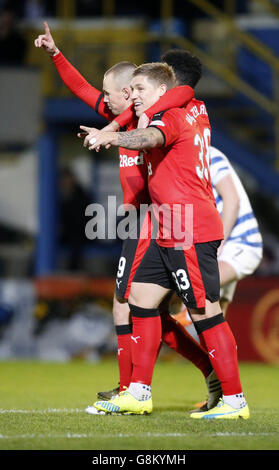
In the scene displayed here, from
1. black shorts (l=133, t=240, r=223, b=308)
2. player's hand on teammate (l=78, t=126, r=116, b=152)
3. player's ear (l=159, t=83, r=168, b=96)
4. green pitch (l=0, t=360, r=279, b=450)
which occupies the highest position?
player's ear (l=159, t=83, r=168, b=96)

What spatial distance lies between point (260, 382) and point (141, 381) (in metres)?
3.76

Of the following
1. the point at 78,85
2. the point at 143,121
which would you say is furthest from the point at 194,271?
the point at 78,85

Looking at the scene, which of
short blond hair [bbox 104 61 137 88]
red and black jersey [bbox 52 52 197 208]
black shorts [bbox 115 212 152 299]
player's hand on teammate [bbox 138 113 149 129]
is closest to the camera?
player's hand on teammate [bbox 138 113 149 129]

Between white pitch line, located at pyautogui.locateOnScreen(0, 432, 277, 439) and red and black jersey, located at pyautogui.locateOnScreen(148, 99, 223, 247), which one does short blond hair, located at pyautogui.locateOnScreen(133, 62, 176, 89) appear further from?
white pitch line, located at pyautogui.locateOnScreen(0, 432, 277, 439)

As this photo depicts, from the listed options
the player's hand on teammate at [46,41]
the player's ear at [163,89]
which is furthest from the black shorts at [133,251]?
the player's hand on teammate at [46,41]

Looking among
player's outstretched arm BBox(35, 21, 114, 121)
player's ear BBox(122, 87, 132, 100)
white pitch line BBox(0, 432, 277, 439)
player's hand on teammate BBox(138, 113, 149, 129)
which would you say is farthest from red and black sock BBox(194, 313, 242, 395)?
player's outstretched arm BBox(35, 21, 114, 121)

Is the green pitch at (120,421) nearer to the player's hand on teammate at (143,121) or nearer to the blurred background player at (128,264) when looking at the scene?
the blurred background player at (128,264)

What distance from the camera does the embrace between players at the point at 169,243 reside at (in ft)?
18.0

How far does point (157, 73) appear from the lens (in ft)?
18.9

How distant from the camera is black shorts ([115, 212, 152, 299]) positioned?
5.98 meters

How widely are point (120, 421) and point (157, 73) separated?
2.06 meters

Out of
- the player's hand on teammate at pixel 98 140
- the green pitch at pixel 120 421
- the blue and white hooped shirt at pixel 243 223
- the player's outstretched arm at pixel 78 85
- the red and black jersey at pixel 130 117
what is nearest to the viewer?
the green pitch at pixel 120 421

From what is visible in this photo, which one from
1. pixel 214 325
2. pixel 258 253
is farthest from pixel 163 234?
pixel 258 253

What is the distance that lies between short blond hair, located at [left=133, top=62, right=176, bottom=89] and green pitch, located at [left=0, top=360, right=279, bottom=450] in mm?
2001
